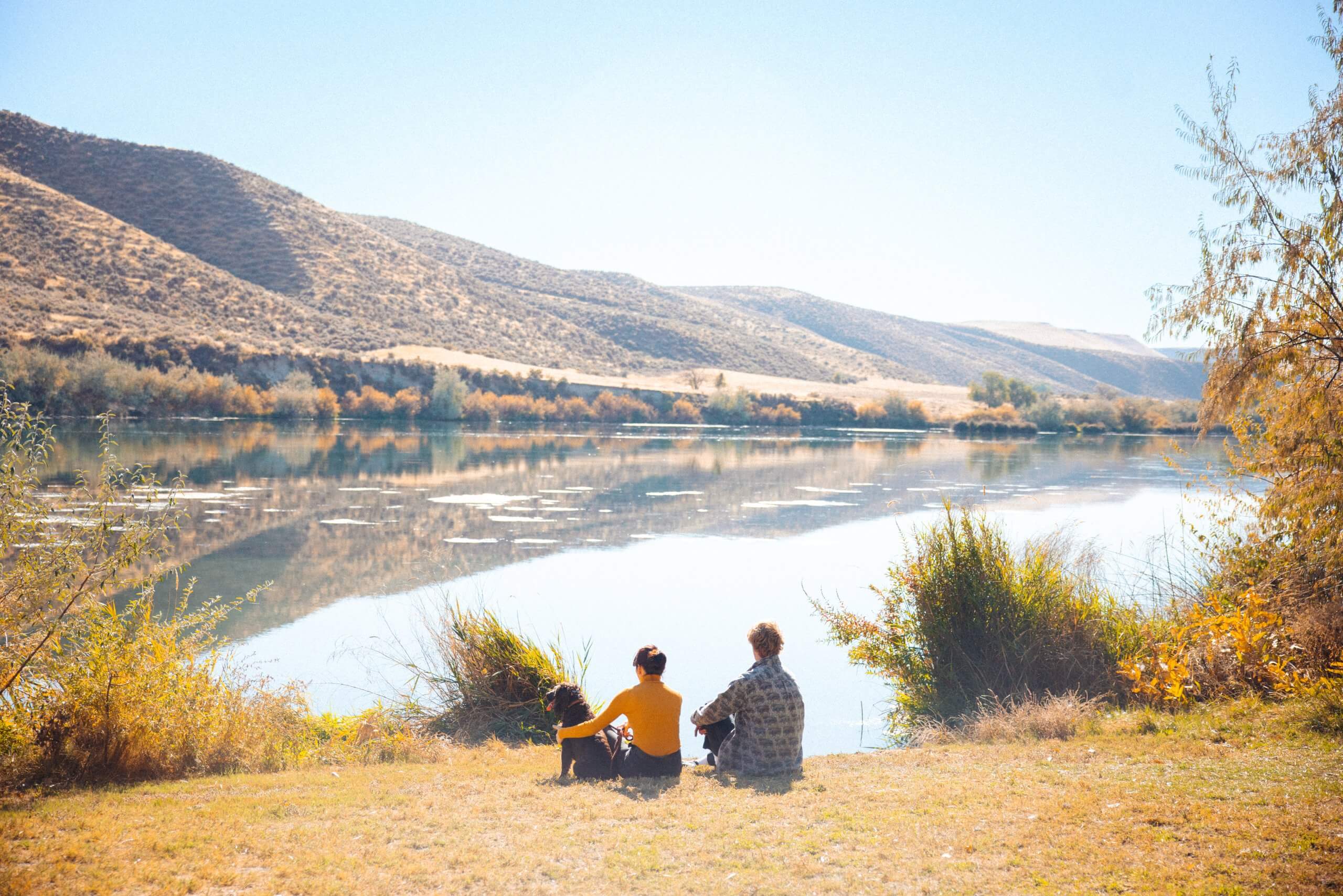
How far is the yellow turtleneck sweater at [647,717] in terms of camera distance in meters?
6.11

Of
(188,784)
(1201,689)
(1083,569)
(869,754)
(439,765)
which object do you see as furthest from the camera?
(1083,569)

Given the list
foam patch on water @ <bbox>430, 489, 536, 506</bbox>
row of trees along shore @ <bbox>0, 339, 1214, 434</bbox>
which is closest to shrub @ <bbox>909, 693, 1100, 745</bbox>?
foam patch on water @ <bbox>430, 489, 536, 506</bbox>

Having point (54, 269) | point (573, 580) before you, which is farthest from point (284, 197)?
point (573, 580)

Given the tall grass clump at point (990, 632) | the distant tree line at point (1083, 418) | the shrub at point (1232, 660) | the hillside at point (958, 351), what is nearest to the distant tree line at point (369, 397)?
the distant tree line at point (1083, 418)

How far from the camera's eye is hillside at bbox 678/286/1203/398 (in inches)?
5851

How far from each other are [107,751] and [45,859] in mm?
1865

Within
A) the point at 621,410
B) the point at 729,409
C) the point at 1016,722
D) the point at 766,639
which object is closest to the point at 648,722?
the point at 766,639

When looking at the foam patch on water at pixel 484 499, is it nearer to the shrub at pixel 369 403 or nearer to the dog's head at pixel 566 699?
the dog's head at pixel 566 699

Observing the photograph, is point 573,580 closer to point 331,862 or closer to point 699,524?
point 699,524

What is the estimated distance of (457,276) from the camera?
88438 mm

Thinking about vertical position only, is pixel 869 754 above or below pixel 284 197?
below

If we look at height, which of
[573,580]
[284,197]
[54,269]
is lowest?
[573,580]

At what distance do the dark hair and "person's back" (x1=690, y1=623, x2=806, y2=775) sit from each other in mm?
416

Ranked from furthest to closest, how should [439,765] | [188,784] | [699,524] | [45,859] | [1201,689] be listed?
[699,524] < [1201,689] < [439,765] < [188,784] < [45,859]
